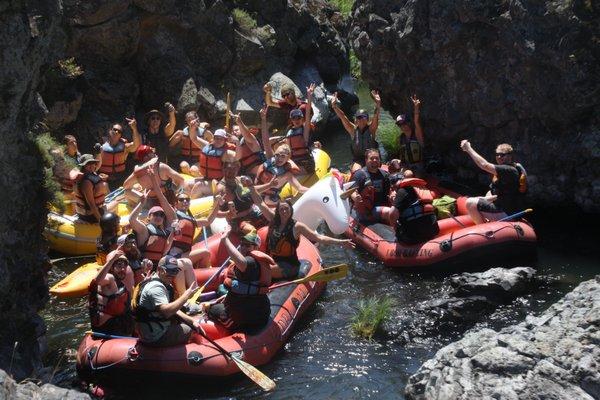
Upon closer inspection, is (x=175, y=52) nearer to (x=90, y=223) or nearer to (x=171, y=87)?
(x=171, y=87)

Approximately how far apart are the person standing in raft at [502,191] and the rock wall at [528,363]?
10.5 feet

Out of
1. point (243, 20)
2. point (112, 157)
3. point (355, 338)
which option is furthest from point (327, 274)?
point (243, 20)

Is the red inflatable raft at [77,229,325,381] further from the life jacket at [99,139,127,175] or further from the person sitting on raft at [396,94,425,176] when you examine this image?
the person sitting on raft at [396,94,425,176]

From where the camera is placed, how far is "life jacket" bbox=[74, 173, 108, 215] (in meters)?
9.68

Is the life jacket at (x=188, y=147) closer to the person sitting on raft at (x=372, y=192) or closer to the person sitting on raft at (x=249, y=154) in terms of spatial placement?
the person sitting on raft at (x=249, y=154)

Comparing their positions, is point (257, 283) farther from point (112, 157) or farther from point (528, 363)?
point (112, 157)

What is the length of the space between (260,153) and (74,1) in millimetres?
4909

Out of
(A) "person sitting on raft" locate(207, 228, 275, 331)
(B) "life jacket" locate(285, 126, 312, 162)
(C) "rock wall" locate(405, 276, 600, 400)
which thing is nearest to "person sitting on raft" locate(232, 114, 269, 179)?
(B) "life jacket" locate(285, 126, 312, 162)

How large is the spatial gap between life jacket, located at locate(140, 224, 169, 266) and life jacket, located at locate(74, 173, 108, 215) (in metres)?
1.86

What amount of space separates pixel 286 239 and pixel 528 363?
139 inches

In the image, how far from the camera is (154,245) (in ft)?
26.9

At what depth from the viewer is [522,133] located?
1109 centimetres

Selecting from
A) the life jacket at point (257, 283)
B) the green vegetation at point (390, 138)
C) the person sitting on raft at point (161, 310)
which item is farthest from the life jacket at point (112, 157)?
the green vegetation at point (390, 138)

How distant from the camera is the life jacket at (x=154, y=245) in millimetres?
8188
